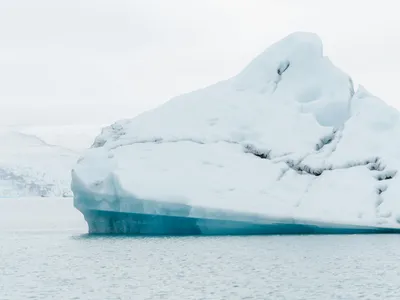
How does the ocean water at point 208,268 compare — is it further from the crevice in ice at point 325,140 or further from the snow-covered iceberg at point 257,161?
the crevice in ice at point 325,140

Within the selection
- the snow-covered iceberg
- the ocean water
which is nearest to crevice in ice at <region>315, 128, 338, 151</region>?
the snow-covered iceberg

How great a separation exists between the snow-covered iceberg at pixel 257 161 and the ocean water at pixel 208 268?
3.14 feet

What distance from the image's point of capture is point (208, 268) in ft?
78.3

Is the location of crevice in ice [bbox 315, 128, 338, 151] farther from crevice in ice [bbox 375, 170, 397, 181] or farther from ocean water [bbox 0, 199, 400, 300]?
ocean water [bbox 0, 199, 400, 300]

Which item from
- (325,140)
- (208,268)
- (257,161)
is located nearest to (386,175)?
(325,140)

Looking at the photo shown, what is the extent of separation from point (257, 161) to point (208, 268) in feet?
28.4

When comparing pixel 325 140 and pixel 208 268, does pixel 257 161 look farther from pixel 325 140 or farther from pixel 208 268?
pixel 208 268

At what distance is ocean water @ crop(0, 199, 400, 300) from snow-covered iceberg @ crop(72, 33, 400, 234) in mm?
956

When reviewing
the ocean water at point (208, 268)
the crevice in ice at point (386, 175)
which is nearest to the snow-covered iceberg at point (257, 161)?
the crevice in ice at point (386, 175)

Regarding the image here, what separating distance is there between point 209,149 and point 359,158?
5.68 metres

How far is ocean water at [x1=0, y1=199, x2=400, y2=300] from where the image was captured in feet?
65.8

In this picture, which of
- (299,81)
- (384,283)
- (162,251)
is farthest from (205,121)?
(384,283)

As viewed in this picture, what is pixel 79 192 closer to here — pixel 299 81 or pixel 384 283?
pixel 299 81

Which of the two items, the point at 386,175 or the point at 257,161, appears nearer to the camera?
the point at 386,175
